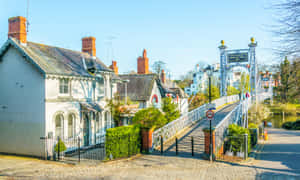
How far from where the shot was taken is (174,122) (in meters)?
17.5

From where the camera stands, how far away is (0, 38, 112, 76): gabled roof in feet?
51.9

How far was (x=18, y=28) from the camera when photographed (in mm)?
16703

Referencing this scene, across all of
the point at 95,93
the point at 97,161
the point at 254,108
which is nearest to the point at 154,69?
the point at 254,108

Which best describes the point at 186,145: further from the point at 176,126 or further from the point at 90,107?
the point at 90,107

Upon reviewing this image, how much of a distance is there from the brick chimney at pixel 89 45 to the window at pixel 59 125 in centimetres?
821

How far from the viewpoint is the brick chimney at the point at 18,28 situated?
653 inches

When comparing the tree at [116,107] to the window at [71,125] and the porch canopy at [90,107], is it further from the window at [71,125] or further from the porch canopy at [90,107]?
the window at [71,125]

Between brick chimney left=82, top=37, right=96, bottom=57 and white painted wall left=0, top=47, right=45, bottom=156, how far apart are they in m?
7.50

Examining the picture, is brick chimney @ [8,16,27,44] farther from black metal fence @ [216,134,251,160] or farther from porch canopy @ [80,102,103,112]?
black metal fence @ [216,134,251,160]

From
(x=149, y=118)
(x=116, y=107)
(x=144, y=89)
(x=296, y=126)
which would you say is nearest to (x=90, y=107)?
(x=116, y=107)

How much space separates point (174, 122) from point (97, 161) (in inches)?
248

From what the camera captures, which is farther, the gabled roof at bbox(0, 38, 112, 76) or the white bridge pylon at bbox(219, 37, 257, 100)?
the white bridge pylon at bbox(219, 37, 257, 100)

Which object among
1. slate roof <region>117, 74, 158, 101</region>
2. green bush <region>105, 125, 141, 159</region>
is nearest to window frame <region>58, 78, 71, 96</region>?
green bush <region>105, 125, 141, 159</region>

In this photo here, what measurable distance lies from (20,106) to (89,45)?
8998 mm
